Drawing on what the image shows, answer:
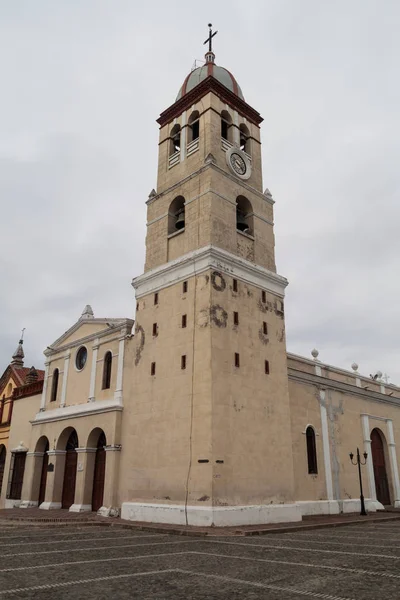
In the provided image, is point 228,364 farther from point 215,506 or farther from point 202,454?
point 215,506

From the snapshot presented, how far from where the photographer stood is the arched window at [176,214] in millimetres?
21819

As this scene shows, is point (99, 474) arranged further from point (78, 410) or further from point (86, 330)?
point (86, 330)

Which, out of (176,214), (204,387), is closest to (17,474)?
(204,387)

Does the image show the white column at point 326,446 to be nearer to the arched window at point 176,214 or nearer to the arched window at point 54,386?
the arched window at point 176,214

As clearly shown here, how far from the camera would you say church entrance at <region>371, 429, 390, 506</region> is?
26056mm

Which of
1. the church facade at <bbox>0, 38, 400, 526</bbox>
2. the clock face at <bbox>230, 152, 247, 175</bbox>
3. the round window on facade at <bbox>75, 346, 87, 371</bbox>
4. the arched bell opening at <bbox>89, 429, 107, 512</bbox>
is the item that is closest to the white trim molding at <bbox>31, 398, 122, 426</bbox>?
the church facade at <bbox>0, 38, 400, 526</bbox>

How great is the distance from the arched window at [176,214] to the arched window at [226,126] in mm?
3850

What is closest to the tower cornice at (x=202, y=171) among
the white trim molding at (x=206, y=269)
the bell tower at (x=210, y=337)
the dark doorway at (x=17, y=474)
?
the bell tower at (x=210, y=337)

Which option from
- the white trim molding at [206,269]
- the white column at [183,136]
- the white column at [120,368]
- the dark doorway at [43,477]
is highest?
the white column at [183,136]

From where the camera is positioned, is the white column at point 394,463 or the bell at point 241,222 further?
the white column at point 394,463

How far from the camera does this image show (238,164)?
878 inches

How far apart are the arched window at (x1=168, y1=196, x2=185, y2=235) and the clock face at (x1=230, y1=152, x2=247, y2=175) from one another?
2.72 metres

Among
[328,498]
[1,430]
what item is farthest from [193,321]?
[1,430]

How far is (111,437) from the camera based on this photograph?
20172 mm
